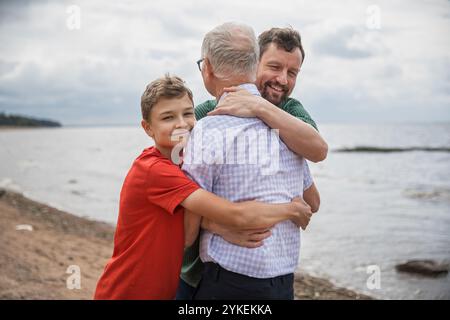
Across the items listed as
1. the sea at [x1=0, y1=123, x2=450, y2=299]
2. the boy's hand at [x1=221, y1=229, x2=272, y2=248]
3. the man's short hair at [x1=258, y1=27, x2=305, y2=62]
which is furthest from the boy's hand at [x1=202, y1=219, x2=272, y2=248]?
the sea at [x1=0, y1=123, x2=450, y2=299]

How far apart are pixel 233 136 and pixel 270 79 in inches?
38.2

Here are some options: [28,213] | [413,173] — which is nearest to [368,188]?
[413,173]

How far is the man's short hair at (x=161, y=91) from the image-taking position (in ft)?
7.69

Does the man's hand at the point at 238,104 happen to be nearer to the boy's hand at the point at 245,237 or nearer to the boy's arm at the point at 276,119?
the boy's arm at the point at 276,119

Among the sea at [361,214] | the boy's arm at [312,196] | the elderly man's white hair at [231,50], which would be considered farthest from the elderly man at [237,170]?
the sea at [361,214]

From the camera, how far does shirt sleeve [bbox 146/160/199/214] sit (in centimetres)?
216

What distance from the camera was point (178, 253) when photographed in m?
2.32

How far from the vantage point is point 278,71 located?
3033 mm

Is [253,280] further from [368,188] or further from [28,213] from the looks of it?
[368,188]

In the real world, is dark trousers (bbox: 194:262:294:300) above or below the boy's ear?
below

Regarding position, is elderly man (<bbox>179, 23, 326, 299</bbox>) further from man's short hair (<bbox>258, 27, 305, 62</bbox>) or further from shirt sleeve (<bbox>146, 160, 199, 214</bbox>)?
man's short hair (<bbox>258, 27, 305, 62</bbox>)

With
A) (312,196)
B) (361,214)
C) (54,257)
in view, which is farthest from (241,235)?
(361,214)

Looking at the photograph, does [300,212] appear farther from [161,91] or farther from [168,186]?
[161,91]
